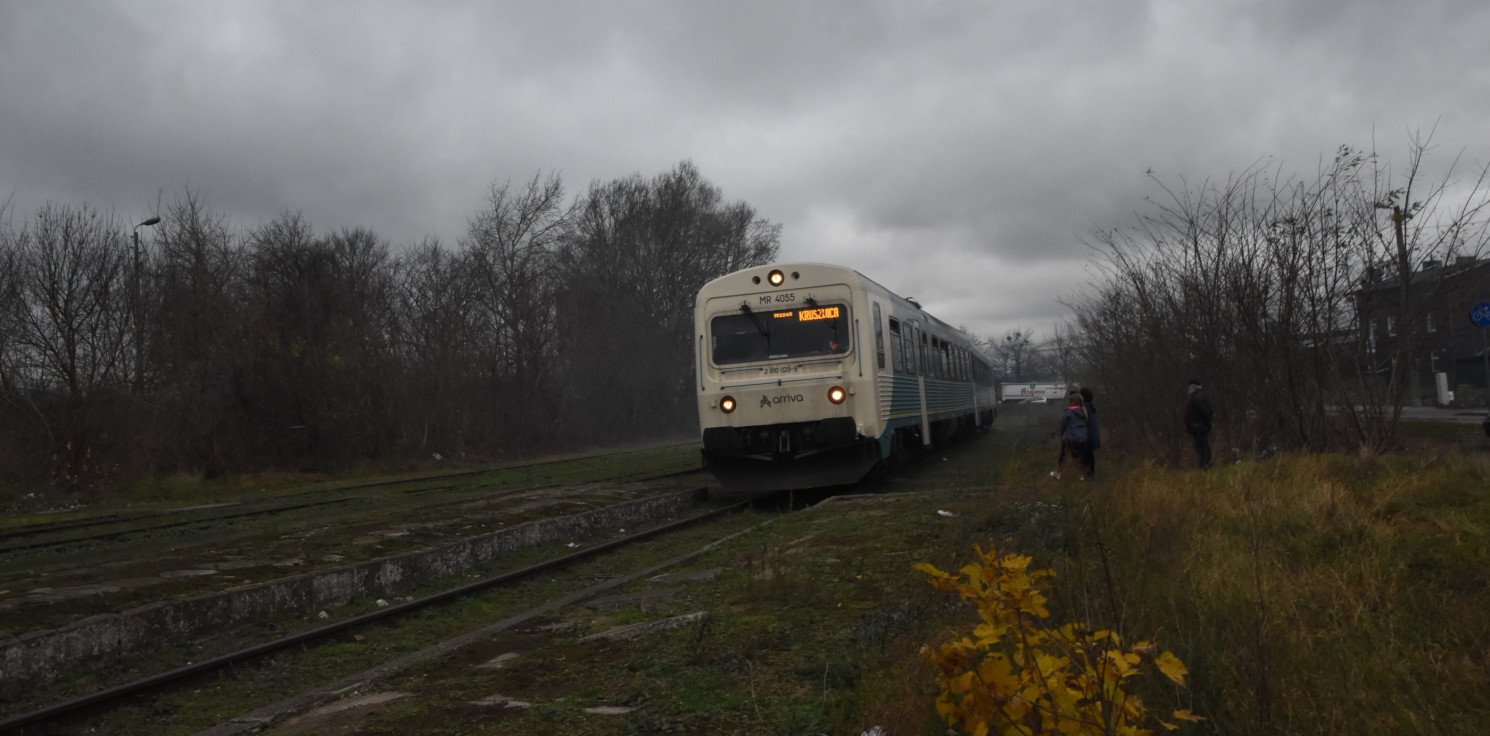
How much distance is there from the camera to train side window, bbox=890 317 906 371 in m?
14.7

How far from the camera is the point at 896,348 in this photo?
1505cm

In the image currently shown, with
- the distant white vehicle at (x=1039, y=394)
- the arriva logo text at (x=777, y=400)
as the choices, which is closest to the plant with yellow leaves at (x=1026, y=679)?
the arriva logo text at (x=777, y=400)

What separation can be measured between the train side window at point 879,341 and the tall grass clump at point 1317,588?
15.5 ft

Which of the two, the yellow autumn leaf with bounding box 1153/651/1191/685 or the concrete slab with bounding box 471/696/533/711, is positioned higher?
the yellow autumn leaf with bounding box 1153/651/1191/685

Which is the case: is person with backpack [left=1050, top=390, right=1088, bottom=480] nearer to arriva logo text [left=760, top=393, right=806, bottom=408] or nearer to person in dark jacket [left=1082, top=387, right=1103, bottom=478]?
person in dark jacket [left=1082, top=387, right=1103, bottom=478]

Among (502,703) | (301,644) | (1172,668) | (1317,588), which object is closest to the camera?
(1172,668)

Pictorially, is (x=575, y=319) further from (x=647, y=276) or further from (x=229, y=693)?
(x=229, y=693)

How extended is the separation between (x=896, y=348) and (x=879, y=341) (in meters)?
1.33

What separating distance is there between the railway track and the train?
2565 millimetres

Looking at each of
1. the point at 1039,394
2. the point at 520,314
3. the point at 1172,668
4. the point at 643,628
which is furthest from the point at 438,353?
the point at 1039,394

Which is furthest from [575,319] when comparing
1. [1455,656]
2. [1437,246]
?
[1455,656]

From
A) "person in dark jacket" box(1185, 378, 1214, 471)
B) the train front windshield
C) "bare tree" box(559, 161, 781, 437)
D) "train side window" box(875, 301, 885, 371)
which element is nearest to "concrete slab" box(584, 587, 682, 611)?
the train front windshield

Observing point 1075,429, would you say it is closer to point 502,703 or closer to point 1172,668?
point 502,703

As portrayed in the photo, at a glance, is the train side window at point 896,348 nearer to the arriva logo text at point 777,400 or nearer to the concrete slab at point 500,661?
the arriva logo text at point 777,400
